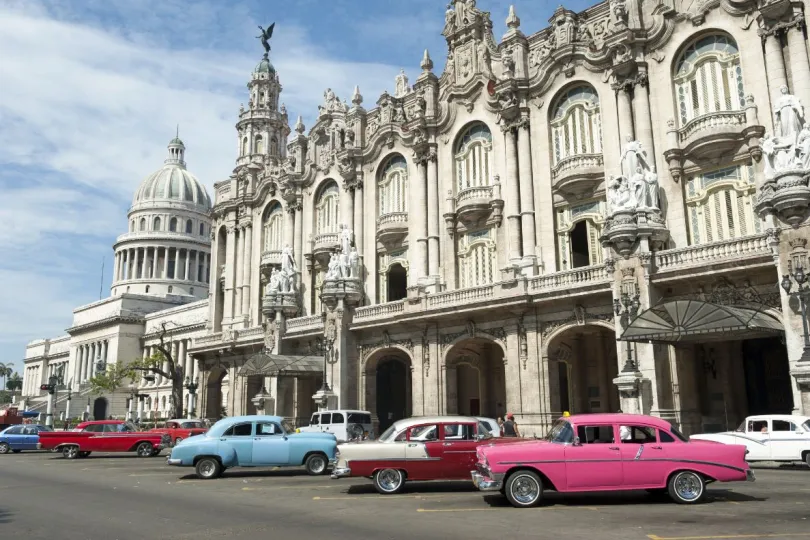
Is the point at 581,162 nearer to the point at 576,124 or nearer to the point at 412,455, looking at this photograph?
the point at 576,124

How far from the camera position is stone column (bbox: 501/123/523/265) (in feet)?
110

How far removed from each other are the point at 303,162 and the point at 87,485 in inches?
1289

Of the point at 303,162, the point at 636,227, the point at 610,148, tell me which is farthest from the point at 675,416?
the point at 303,162

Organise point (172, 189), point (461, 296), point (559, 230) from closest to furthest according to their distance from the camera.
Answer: point (559, 230) → point (461, 296) → point (172, 189)

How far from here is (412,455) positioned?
15609 mm

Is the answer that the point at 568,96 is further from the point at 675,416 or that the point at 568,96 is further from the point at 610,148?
the point at 675,416

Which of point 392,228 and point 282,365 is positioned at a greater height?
point 392,228

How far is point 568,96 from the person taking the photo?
1328 inches

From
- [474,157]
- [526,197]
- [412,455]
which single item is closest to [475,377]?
[526,197]

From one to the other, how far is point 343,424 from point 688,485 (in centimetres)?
1708

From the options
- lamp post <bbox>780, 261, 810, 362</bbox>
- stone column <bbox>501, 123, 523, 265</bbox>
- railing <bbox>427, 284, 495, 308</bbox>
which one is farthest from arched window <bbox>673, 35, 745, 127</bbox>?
railing <bbox>427, 284, 495, 308</bbox>

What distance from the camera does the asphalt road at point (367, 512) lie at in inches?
409

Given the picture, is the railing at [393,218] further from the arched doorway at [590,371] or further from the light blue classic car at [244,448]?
the light blue classic car at [244,448]

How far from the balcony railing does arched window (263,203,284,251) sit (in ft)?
76.3
